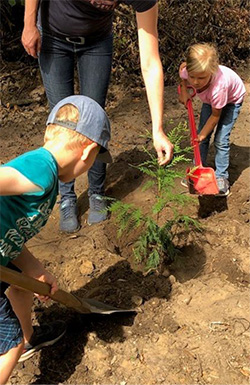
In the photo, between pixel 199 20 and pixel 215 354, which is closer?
pixel 215 354

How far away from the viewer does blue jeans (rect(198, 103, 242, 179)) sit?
3.78 metres

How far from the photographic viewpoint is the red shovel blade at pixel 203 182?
3584 millimetres

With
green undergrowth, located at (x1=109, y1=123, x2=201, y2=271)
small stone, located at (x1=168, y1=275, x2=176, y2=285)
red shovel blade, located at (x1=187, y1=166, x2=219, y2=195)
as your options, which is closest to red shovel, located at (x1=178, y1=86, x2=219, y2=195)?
red shovel blade, located at (x1=187, y1=166, x2=219, y2=195)

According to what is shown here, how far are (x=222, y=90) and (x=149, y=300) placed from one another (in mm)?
1709

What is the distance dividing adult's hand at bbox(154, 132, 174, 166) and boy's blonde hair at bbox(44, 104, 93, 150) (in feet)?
1.75

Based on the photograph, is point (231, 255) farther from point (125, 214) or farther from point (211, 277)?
point (125, 214)

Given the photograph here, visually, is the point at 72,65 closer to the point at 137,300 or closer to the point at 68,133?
the point at 68,133

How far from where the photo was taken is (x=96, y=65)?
3164 millimetres

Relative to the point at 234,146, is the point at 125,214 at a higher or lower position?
higher

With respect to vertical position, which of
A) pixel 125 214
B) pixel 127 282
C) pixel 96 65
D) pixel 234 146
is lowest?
pixel 234 146

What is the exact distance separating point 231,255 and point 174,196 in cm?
71

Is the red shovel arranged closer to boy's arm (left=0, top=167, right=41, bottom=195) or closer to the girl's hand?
the girl's hand

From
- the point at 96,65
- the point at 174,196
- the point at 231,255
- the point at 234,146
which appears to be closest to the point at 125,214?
the point at 174,196

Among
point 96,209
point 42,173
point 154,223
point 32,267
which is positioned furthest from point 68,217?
point 42,173
